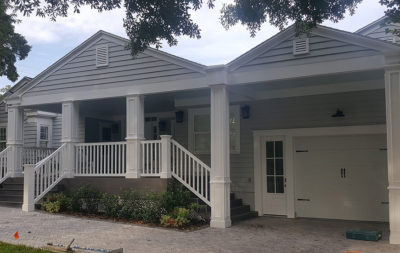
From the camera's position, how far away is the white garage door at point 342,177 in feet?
33.0

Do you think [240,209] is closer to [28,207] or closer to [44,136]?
[28,207]

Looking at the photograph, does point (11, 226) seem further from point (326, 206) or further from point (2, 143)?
point (2, 143)

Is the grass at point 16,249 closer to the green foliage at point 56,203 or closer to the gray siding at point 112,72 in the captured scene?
the green foliage at point 56,203

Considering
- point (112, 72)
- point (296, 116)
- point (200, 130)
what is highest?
point (112, 72)

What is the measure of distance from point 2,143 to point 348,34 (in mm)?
13354

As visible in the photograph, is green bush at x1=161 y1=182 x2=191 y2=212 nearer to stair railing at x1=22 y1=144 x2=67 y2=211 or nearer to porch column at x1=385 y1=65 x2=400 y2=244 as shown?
stair railing at x1=22 y1=144 x2=67 y2=211

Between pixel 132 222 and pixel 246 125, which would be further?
pixel 246 125

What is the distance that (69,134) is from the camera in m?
11.6

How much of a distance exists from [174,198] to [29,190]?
12.3ft

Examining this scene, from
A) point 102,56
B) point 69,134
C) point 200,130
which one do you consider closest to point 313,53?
point 200,130

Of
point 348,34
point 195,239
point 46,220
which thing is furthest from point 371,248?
point 46,220

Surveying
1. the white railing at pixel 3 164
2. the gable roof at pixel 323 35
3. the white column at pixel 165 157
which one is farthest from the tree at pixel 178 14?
the white railing at pixel 3 164

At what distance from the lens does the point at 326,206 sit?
1059 centimetres

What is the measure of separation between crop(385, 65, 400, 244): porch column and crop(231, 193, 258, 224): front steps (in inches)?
141
